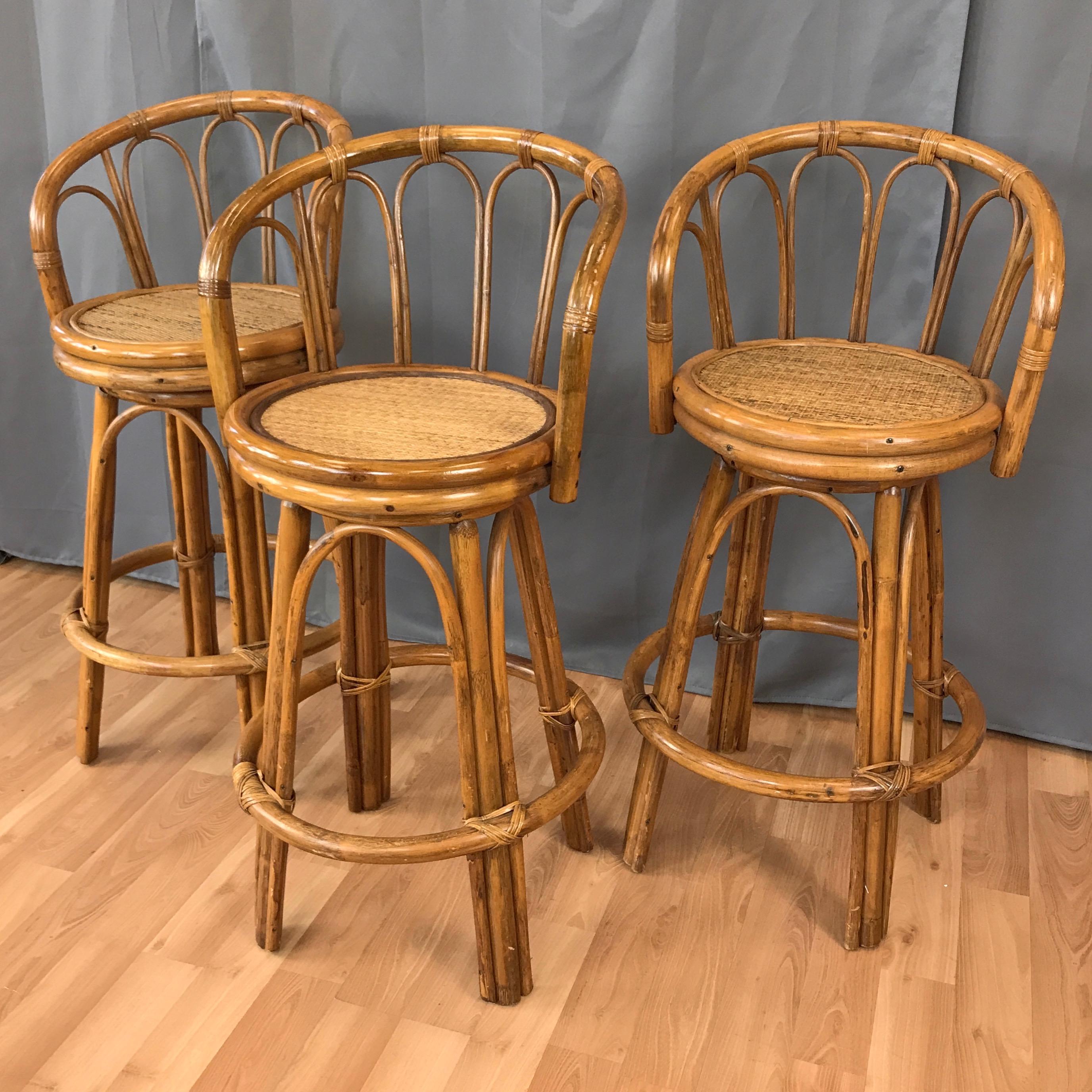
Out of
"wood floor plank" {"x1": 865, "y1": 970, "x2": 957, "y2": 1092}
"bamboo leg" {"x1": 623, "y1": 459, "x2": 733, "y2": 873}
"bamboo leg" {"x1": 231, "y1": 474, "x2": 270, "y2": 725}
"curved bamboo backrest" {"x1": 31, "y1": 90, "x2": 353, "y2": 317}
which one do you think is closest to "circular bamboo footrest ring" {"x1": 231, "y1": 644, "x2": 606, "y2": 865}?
"bamboo leg" {"x1": 623, "y1": 459, "x2": 733, "y2": 873}

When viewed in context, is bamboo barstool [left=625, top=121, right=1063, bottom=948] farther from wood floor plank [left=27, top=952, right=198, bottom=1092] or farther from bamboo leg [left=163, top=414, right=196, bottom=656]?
bamboo leg [left=163, top=414, right=196, bottom=656]

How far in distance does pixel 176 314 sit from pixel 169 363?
7.4 inches

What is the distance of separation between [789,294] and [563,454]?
581 mm

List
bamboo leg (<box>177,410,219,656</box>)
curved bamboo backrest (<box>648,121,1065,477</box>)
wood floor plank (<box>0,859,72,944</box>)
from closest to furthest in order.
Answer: curved bamboo backrest (<box>648,121,1065,477</box>), wood floor plank (<box>0,859,72,944</box>), bamboo leg (<box>177,410,219,656</box>)

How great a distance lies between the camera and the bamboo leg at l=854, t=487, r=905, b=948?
4.41 feet

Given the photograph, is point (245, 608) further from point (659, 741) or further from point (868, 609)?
point (868, 609)

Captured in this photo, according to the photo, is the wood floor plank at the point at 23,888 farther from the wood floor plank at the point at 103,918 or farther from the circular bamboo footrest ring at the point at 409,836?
the circular bamboo footrest ring at the point at 409,836

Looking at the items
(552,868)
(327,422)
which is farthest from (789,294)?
→ (552,868)

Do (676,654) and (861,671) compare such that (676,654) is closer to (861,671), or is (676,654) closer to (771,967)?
(861,671)

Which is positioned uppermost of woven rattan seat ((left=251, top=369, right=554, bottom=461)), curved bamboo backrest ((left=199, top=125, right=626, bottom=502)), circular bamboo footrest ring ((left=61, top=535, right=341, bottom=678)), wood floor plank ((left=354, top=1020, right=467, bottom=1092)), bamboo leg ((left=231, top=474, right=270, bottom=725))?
curved bamboo backrest ((left=199, top=125, right=626, bottom=502))

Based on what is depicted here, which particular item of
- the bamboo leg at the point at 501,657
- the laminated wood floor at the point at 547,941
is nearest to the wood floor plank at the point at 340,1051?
the laminated wood floor at the point at 547,941

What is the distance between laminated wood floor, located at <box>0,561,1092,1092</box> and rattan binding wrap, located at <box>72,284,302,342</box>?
2.25 ft

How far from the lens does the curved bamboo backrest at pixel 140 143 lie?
167 centimetres

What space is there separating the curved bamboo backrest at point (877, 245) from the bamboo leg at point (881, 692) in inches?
6.1
